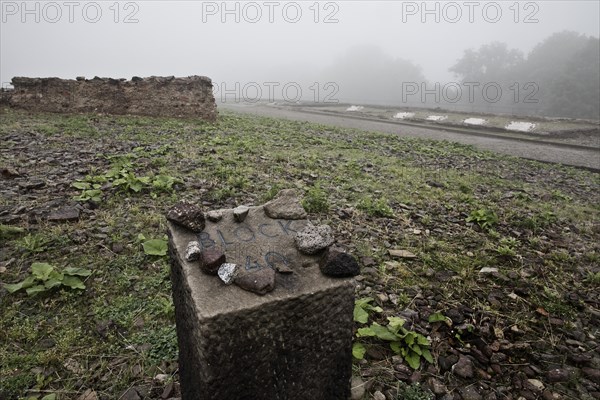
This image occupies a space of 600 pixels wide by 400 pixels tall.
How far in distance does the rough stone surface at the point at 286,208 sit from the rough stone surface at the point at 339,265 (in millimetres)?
452

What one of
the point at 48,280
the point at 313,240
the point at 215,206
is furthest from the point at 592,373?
the point at 48,280

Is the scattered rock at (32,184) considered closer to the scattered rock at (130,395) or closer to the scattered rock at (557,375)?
the scattered rock at (130,395)

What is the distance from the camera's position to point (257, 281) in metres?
1.57

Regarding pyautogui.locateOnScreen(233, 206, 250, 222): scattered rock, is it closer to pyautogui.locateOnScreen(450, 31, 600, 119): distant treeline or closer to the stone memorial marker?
the stone memorial marker

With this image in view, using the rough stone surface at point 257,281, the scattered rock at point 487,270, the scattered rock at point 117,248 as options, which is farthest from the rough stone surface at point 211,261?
the scattered rock at point 487,270

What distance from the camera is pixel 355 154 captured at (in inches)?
335

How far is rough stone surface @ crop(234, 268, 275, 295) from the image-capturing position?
1.56 m

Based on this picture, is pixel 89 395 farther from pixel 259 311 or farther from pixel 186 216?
pixel 259 311

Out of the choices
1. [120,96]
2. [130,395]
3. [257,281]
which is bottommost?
[130,395]

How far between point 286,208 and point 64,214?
300 cm

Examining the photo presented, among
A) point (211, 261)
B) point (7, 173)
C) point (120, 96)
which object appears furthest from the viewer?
point (120, 96)

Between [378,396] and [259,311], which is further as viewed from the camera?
[378,396]

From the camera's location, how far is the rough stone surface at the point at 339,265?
1.72 m

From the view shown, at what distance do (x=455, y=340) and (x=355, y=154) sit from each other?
6222 mm
